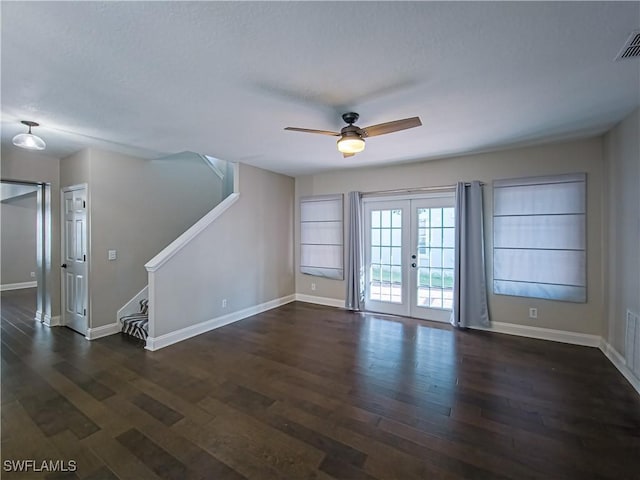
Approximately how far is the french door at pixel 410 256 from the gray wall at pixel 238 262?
174 cm

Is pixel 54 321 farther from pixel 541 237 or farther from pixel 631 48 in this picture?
pixel 541 237

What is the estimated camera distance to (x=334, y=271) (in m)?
5.45

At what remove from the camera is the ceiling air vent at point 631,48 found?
1.67 meters

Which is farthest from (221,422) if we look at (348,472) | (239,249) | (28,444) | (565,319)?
(565,319)

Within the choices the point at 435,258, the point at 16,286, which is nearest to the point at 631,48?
the point at 435,258

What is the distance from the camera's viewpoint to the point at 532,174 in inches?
151

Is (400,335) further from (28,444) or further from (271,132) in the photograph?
(28,444)

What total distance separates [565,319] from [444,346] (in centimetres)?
169

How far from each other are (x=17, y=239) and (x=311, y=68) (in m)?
9.64

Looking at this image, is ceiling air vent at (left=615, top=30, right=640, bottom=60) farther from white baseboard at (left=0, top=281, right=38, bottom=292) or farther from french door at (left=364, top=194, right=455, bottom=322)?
white baseboard at (left=0, top=281, right=38, bottom=292)

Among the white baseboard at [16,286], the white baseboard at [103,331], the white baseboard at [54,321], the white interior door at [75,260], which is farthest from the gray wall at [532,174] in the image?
the white baseboard at [16,286]

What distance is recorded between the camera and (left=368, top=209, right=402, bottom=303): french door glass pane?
4.89 m

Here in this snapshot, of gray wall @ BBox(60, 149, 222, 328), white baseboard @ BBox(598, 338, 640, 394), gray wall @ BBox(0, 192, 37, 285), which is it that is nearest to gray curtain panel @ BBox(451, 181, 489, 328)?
white baseboard @ BBox(598, 338, 640, 394)

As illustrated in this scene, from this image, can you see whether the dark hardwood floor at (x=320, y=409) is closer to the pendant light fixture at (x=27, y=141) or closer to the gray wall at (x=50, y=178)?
the gray wall at (x=50, y=178)
